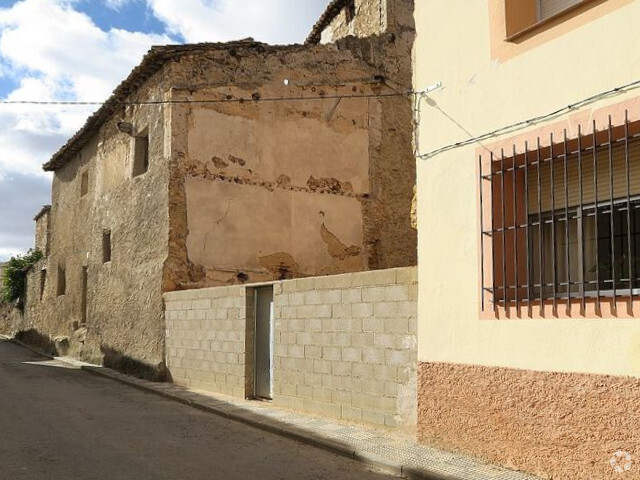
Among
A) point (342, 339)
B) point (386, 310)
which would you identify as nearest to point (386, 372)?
point (386, 310)

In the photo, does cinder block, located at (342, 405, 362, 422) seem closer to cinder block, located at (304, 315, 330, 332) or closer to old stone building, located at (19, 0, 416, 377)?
cinder block, located at (304, 315, 330, 332)

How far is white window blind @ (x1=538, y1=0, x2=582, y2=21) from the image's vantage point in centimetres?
622

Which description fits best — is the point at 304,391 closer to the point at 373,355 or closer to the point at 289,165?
the point at 373,355

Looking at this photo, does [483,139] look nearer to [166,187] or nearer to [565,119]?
[565,119]

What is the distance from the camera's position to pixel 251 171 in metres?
15.1

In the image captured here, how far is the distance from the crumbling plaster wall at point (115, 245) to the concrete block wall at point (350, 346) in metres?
5.33

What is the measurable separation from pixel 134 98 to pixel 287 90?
4110 millimetres

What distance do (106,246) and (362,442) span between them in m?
13.3

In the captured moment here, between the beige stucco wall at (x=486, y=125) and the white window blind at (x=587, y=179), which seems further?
the white window blind at (x=587, y=179)

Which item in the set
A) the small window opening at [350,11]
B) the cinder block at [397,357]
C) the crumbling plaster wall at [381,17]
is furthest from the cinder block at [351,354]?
the small window opening at [350,11]

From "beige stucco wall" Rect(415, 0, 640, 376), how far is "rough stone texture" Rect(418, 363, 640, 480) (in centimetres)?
14

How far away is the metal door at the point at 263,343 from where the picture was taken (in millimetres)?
10578

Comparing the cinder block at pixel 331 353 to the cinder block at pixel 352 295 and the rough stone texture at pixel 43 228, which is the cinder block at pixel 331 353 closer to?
the cinder block at pixel 352 295

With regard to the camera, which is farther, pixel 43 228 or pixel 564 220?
pixel 43 228
